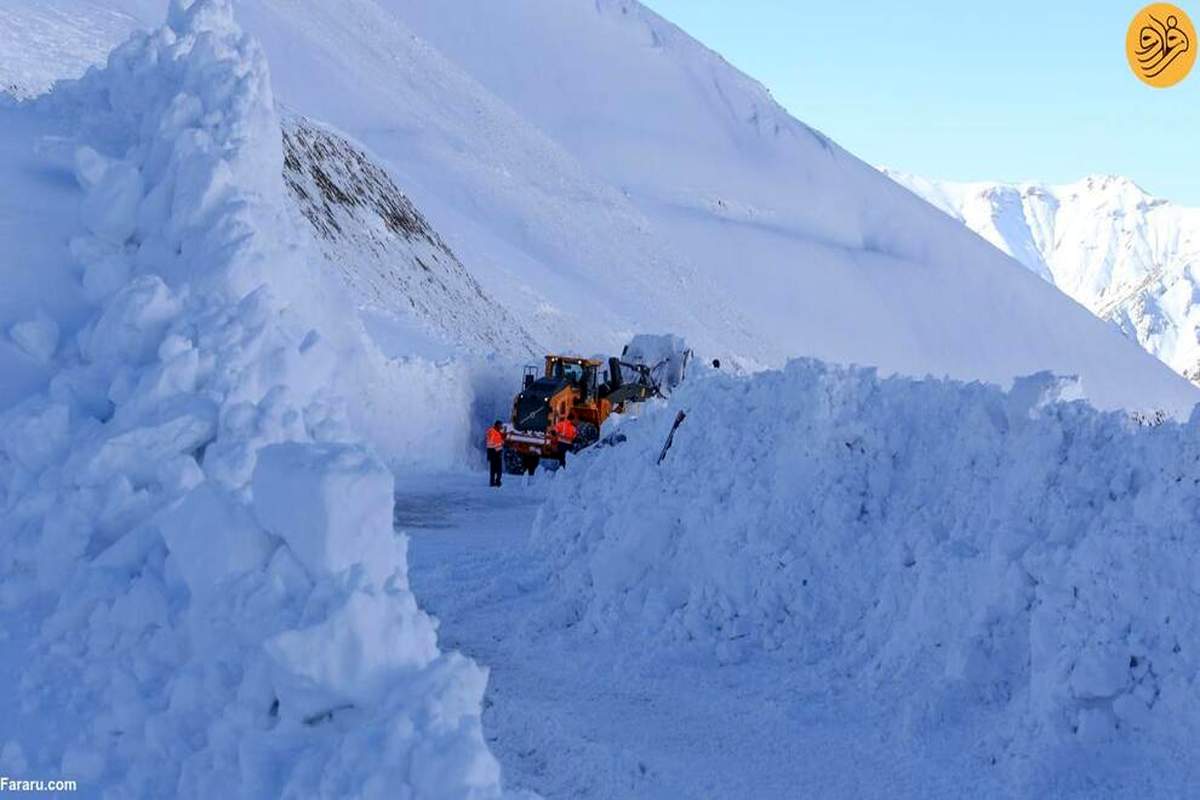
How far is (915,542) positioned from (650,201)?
86951 mm

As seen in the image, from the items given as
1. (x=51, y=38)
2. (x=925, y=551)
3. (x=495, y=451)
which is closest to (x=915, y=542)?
(x=925, y=551)

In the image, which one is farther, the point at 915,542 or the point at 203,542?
the point at 915,542

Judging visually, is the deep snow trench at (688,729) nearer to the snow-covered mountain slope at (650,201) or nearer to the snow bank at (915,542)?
the snow bank at (915,542)

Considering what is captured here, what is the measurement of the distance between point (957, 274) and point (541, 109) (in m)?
34.1

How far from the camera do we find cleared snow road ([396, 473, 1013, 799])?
8.31m

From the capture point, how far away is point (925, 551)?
10.2 m

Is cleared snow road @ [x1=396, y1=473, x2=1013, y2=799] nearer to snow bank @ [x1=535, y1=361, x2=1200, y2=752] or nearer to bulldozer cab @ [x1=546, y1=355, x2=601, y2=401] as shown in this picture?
snow bank @ [x1=535, y1=361, x2=1200, y2=752]

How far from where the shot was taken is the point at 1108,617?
8227 mm

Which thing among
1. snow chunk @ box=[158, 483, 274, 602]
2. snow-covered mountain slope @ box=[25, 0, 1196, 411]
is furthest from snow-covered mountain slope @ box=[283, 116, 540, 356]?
snow chunk @ box=[158, 483, 274, 602]

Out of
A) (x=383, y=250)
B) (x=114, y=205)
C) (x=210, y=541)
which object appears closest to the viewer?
(x=210, y=541)

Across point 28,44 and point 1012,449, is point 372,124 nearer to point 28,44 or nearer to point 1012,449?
point 28,44

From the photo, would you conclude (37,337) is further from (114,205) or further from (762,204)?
(762,204)

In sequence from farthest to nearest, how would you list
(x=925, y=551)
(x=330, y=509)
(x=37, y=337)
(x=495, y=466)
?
(x=495, y=466) → (x=925, y=551) → (x=37, y=337) → (x=330, y=509)

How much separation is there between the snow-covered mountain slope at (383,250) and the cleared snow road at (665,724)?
67.4ft
